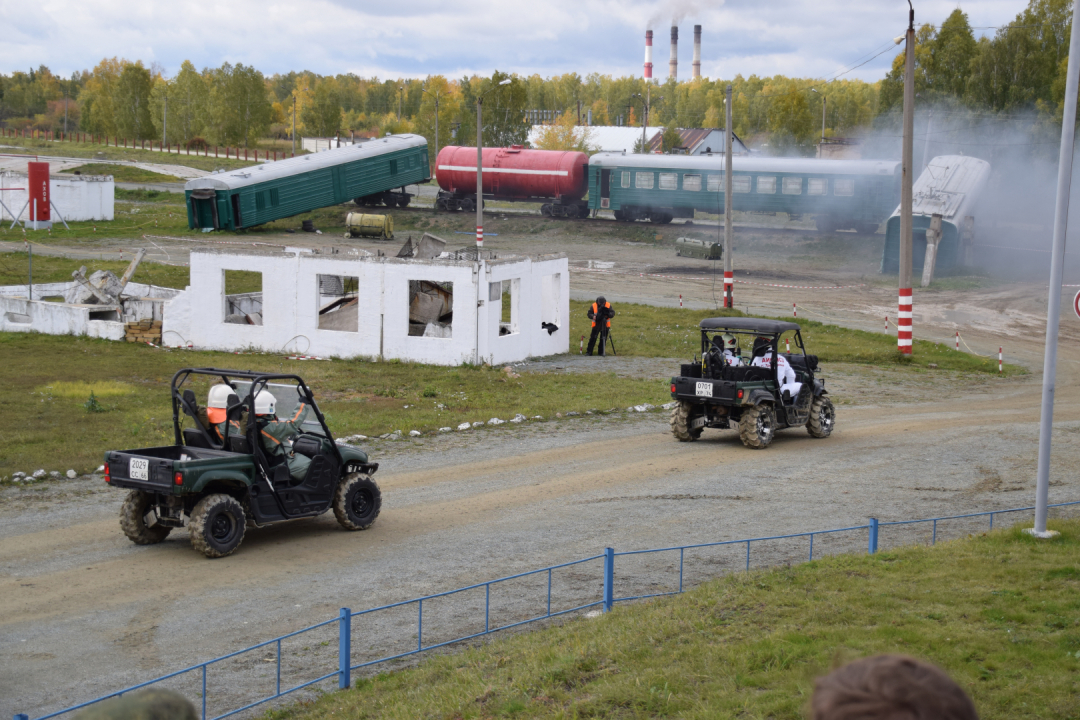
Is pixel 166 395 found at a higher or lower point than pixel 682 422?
lower

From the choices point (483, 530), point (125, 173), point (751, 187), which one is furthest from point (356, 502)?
point (125, 173)

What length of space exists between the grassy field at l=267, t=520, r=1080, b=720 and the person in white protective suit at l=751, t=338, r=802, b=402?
8230 millimetres

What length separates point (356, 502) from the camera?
12734 mm

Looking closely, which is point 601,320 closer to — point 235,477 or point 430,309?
point 430,309

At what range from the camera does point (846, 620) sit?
8.20 metres

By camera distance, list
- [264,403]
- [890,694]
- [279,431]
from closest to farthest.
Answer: [890,694], [264,403], [279,431]

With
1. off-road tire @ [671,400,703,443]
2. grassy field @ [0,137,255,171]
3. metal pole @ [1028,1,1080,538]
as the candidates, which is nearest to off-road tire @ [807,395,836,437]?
off-road tire @ [671,400,703,443]

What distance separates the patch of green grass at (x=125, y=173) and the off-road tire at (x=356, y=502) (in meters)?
66.4

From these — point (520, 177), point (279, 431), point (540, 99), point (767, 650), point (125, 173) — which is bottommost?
point (767, 650)

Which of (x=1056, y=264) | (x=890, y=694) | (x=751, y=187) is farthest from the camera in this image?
(x=751, y=187)

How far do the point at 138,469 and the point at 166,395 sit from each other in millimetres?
10920

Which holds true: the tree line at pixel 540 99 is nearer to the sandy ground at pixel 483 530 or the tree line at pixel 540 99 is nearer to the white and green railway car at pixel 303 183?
the white and green railway car at pixel 303 183

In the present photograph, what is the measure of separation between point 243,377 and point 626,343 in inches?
757

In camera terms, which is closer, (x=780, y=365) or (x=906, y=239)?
(x=780, y=365)
